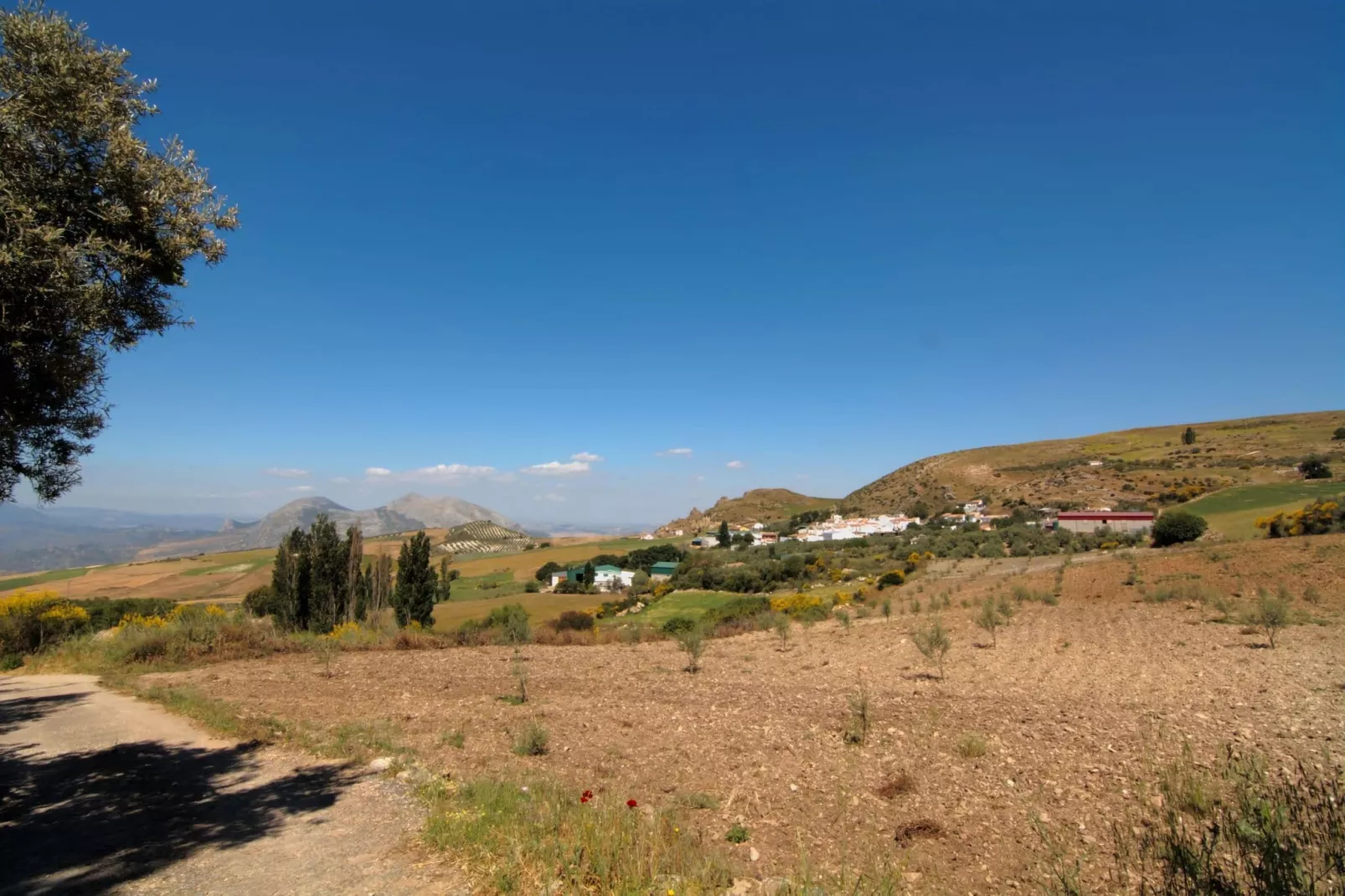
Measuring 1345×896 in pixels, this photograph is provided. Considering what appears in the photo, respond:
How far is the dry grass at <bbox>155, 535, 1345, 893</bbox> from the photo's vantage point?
613cm

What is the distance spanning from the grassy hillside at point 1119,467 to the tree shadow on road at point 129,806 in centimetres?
8244

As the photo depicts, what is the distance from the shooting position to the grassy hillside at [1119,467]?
72000mm

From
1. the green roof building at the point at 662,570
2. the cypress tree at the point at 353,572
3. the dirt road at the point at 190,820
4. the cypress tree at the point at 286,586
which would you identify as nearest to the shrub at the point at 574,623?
the cypress tree at the point at 353,572

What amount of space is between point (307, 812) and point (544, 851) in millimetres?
3270

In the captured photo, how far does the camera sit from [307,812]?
632 centimetres

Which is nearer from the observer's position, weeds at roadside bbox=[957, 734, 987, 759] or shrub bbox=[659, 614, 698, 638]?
weeds at roadside bbox=[957, 734, 987, 759]

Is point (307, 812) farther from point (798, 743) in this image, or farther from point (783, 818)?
point (798, 743)

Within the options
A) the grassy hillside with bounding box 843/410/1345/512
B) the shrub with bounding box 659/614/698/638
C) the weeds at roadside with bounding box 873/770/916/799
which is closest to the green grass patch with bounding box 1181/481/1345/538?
the grassy hillside with bounding box 843/410/1345/512

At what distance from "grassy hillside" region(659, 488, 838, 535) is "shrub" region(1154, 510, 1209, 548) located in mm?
89333

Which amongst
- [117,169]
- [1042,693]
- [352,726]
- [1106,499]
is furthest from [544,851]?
[1106,499]

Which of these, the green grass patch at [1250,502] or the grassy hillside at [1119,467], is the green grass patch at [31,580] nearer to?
the green grass patch at [1250,502]

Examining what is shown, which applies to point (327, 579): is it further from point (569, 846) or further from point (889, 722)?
point (569, 846)

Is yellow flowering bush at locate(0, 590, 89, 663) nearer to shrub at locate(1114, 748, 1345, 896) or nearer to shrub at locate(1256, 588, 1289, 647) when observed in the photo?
shrub at locate(1114, 748, 1345, 896)

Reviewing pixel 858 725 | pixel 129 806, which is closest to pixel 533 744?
pixel 129 806
